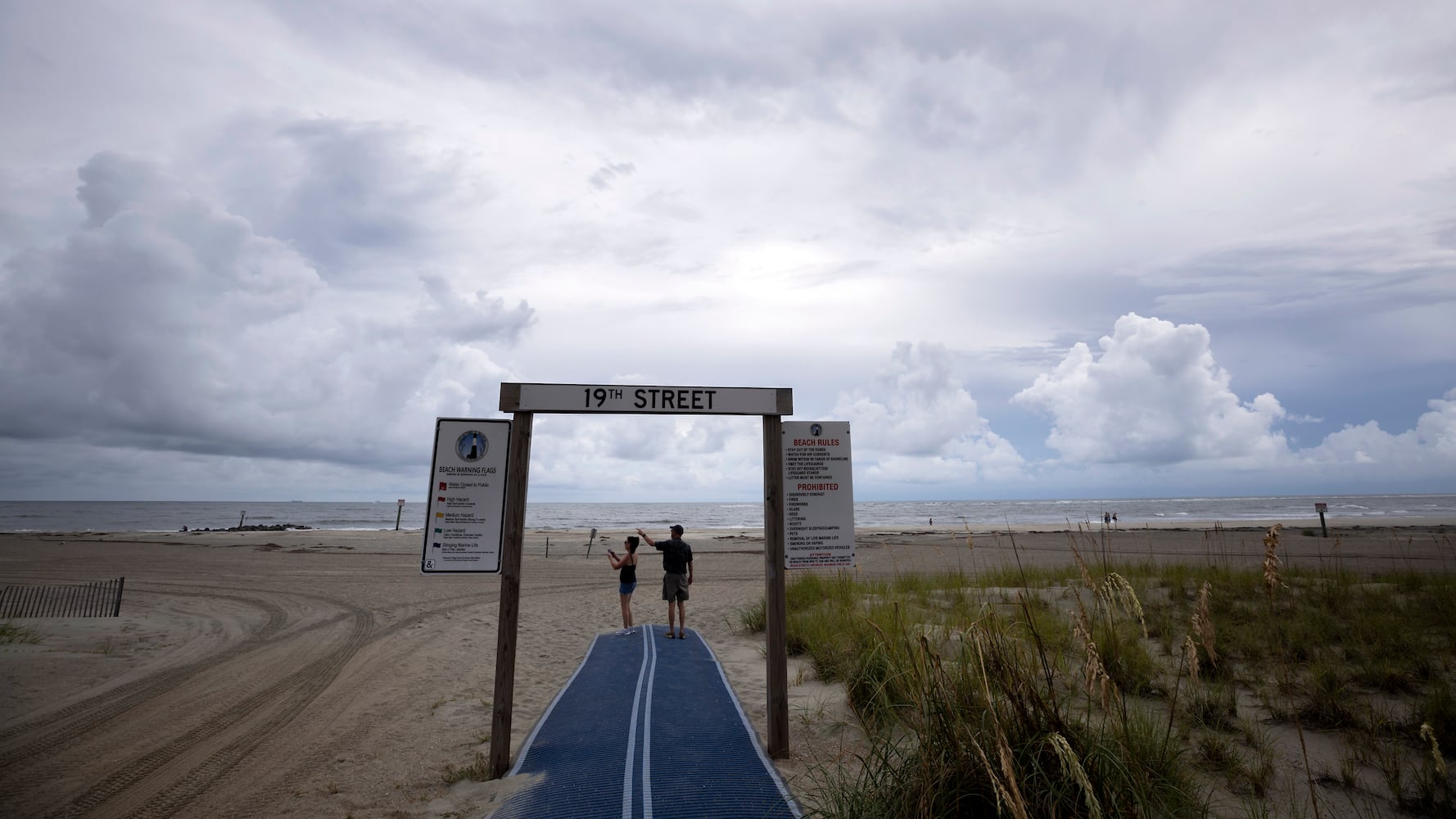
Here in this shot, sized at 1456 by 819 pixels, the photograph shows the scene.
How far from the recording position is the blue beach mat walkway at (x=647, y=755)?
14.1 ft

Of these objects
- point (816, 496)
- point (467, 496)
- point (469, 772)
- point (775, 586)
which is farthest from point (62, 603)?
point (816, 496)

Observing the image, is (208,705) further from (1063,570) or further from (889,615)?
(1063,570)

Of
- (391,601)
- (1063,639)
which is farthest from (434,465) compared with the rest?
(391,601)

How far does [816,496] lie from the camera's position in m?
5.85

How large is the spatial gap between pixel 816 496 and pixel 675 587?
494 centimetres

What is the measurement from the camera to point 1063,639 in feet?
23.7

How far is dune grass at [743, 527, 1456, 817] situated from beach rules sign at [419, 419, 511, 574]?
306 cm

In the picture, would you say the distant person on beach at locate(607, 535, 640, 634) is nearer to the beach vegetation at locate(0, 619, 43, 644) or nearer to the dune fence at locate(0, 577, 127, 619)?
the beach vegetation at locate(0, 619, 43, 644)

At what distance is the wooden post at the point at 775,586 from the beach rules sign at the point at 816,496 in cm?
12

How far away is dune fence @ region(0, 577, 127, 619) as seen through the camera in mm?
12586

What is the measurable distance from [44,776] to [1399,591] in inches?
601

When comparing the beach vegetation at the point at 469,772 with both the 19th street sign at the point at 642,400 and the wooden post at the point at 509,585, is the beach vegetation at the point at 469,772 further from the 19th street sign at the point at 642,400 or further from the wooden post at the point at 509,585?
the 19th street sign at the point at 642,400

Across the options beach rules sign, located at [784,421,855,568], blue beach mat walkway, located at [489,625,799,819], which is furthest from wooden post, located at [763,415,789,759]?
blue beach mat walkway, located at [489,625,799,819]

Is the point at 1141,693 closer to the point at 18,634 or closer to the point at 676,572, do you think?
the point at 676,572
